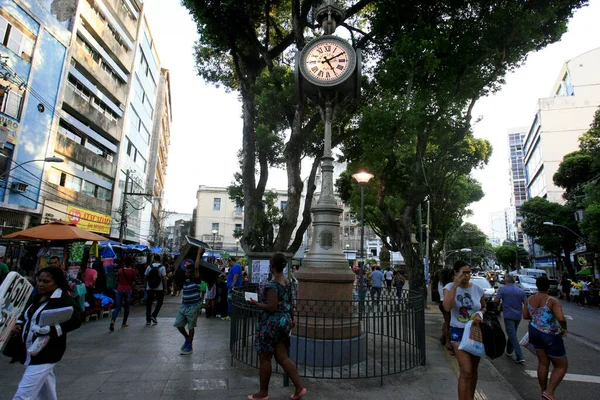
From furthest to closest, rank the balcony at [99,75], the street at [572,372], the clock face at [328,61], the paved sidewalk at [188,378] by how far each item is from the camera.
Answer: the balcony at [99,75] < the clock face at [328,61] < the street at [572,372] < the paved sidewalk at [188,378]

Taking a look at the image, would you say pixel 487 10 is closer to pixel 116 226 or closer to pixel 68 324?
pixel 68 324

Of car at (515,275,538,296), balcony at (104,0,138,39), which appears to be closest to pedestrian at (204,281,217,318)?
car at (515,275,538,296)

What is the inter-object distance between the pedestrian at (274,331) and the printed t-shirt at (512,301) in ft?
16.2

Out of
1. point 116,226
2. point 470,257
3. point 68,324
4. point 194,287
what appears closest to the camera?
point 68,324

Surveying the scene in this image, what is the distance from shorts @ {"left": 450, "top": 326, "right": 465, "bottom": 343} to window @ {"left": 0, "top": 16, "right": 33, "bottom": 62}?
75.9 ft

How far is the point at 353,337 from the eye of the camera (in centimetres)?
590

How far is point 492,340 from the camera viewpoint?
3.76m

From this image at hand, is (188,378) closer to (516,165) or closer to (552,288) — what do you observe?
(552,288)

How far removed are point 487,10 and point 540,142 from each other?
4980cm

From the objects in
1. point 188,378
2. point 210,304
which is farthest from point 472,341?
point 210,304

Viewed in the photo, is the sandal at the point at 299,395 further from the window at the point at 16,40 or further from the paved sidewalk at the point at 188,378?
the window at the point at 16,40

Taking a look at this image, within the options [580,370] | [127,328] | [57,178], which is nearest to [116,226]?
[57,178]

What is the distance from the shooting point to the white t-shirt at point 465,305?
3.94 meters

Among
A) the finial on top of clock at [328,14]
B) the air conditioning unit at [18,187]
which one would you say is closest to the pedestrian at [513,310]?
the finial on top of clock at [328,14]
